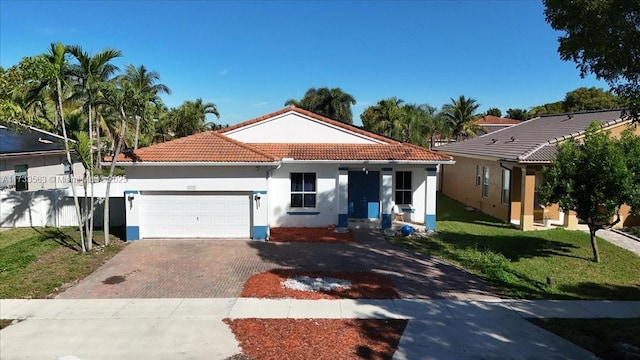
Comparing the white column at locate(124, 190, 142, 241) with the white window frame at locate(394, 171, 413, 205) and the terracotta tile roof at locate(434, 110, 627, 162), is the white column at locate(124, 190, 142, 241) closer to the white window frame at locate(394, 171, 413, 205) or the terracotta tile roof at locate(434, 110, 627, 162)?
the white window frame at locate(394, 171, 413, 205)

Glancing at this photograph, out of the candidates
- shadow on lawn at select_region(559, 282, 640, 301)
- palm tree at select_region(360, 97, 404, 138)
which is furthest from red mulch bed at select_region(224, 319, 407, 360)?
palm tree at select_region(360, 97, 404, 138)

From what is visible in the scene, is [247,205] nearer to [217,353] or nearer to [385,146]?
[385,146]

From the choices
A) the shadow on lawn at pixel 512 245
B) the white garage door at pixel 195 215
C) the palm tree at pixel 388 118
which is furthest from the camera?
the palm tree at pixel 388 118

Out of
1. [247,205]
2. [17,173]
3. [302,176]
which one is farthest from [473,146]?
[17,173]

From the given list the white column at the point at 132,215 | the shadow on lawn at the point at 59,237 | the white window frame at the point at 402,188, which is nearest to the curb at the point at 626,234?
the white window frame at the point at 402,188

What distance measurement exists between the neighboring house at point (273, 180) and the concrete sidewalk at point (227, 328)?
651 cm

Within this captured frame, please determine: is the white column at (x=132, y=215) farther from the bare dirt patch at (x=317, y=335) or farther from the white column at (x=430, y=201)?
the white column at (x=430, y=201)

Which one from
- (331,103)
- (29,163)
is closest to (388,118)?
(331,103)

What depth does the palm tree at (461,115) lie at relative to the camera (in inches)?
1742

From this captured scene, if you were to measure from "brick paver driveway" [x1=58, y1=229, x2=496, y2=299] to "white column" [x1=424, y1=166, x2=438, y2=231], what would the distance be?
8.25 ft

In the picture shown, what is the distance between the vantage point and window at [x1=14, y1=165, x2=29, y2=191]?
21.9 m

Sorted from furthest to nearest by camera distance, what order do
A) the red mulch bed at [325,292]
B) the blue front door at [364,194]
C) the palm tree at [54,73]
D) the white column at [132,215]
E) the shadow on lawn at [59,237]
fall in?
the blue front door at [364,194] → the white column at [132,215] → the shadow on lawn at [59,237] → the palm tree at [54,73] → the red mulch bed at [325,292]

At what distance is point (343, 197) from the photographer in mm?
18406

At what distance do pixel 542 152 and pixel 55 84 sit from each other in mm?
18071
